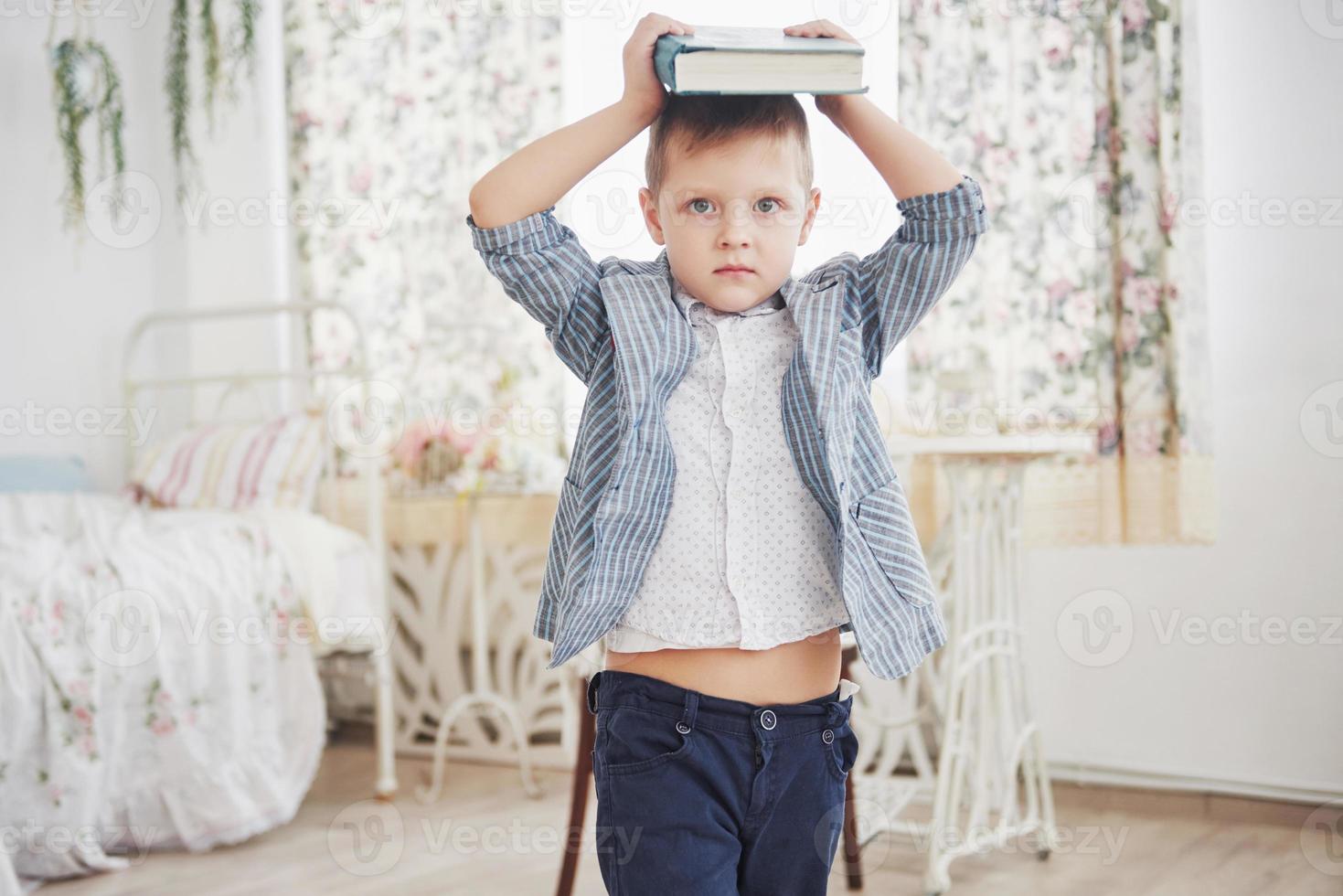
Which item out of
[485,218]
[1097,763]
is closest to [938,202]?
[485,218]

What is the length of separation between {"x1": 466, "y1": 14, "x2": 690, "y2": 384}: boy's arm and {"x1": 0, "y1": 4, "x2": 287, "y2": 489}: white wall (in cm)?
286

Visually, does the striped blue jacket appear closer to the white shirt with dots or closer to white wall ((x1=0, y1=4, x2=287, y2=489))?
the white shirt with dots

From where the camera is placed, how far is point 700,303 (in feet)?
3.87

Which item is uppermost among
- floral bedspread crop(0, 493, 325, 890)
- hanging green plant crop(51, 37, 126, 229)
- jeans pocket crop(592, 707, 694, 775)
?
hanging green plant crop(51, 37, 126, 229)

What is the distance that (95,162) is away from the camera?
3.58 metres

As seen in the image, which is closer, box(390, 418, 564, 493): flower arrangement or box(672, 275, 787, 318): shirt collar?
box(672, 275, 787, 318): shirt collar

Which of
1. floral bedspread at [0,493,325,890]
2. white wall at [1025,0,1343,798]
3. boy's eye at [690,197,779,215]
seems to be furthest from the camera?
white wall at [1025,0,1343,798]

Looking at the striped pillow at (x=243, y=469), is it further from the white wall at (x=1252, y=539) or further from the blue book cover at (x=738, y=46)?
the blue book cover at (x=738, y=46)

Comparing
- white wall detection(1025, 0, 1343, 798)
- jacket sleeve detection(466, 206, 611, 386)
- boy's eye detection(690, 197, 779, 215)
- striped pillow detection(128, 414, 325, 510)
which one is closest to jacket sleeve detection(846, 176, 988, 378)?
boy's eye detection(690, 197, 779, 215)

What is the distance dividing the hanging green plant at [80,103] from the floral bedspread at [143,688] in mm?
981

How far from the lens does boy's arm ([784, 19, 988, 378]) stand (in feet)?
3.64

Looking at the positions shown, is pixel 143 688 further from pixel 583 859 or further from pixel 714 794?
pixel 714 794

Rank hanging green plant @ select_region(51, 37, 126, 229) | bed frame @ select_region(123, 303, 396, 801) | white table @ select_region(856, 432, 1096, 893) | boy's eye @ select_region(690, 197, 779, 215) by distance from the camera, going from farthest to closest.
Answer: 1. hanging green plant @ select_region(51, 37, 126, 229)
2. bed frame @ select_region(123, 303, 396, 801)
3. white table @ select_region(856, 432, 1096, 893)
4. boy's eye @ select_region(690, 197, 779, 215)

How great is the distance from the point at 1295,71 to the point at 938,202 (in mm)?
1945
